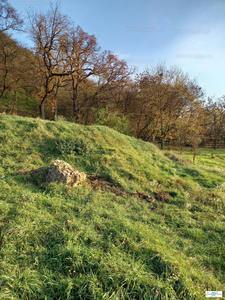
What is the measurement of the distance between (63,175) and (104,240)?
268cm

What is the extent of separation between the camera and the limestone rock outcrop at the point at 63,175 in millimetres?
4930

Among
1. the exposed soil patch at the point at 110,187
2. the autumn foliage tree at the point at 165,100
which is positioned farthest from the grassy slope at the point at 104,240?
the autumn foliage tree at the point at 165,100

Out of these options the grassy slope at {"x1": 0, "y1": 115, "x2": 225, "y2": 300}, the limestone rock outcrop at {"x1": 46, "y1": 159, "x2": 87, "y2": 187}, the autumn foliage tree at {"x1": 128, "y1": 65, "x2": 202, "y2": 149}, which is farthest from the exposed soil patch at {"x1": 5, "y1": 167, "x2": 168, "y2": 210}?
the autumn foliage tree at {"x1": 128, "y1": 65, "x2": 202, "y2": 149}

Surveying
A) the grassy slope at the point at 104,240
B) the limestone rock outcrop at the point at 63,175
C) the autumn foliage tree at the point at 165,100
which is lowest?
the grassy slope at the point at 104,240

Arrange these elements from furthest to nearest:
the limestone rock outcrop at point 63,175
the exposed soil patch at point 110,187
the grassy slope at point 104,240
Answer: the exposed soil patch at point 110,187, the limestone rock outcrop at point 63,175, the grassy slope at point 104,240

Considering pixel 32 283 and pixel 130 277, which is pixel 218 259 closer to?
pixel 130 277

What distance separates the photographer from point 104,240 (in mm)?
2900

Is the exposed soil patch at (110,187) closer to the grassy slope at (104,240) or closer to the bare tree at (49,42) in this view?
the grassy slope at (104,240)

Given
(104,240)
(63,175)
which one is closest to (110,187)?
(63,175)

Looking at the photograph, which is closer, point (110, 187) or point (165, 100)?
point (110, 187)

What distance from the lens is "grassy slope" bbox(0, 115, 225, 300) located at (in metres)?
2.05

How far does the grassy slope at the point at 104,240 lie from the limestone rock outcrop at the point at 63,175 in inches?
10.0

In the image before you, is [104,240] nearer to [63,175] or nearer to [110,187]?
[63,175]

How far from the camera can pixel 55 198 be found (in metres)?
4.13
